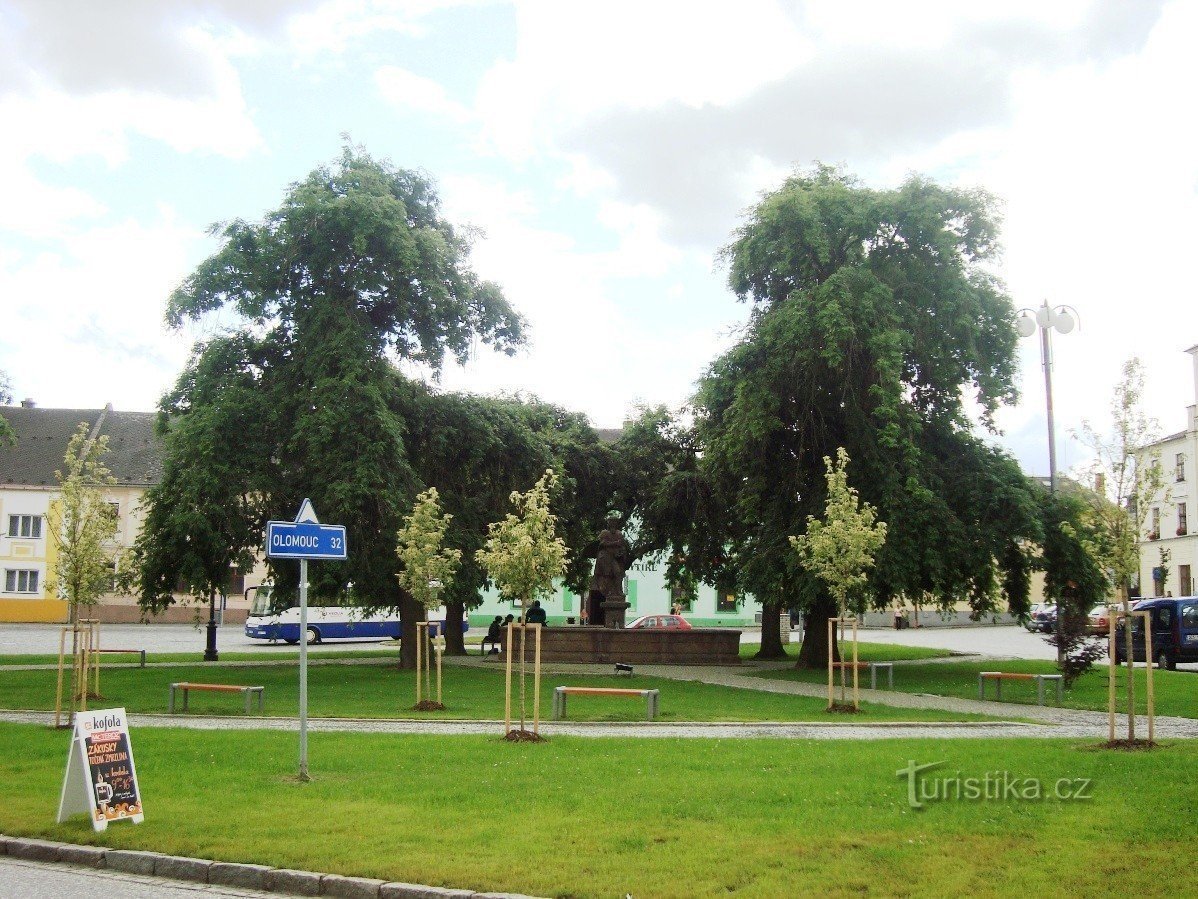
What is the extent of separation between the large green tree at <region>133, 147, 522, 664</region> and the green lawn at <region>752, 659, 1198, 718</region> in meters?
11.4

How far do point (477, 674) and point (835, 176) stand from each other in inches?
660

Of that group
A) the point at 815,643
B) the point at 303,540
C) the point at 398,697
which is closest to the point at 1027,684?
the point at 815,643

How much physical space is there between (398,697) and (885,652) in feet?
76.2

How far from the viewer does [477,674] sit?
31.0 metres

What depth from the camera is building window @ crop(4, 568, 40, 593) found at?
64.9 meters

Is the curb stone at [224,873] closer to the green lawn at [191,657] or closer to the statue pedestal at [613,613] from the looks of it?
the green lawn at [191,657]

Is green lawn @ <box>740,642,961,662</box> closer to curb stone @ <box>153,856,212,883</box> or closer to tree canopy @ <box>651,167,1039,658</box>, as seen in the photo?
tree canopy @ <box>651,167,1039,658</box>

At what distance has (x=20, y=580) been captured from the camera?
65062 mm

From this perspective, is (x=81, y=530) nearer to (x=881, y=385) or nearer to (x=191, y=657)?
(x=881, y=385)

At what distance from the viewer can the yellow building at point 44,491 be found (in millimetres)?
64562

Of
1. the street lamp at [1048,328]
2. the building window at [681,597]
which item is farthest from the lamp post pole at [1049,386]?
the building window at [681,597]

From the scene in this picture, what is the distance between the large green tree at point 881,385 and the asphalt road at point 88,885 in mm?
21173

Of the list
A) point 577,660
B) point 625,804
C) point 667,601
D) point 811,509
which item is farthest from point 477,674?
point 667,601

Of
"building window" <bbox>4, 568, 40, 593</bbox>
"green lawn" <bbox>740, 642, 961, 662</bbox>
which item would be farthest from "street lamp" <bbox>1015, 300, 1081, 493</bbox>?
"building window" <bbox>4, 568, 40, 593</bbox>
